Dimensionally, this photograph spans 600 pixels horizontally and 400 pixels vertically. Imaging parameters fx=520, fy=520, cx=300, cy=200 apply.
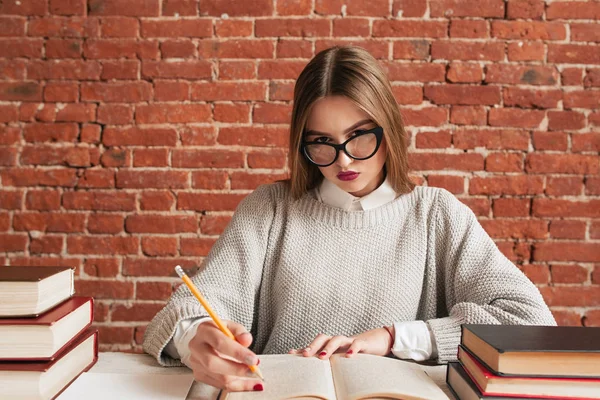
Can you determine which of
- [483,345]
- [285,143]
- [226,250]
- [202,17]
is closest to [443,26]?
[285,143]

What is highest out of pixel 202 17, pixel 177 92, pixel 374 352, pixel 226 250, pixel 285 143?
pixel 202 17

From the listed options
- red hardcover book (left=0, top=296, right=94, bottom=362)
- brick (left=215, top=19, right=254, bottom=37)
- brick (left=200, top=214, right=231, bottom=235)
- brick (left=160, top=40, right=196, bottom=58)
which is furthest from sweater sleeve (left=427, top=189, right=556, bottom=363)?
brick (left=160, top=40, right=196, bottom=58)

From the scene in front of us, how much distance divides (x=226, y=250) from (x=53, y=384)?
0.56 meters

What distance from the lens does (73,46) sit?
1.96 meters

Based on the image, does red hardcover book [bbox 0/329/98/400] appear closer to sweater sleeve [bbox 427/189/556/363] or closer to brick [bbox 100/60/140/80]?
sweater sleeve [bbox 427/189/556/363]

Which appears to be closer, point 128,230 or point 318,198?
point 318,198

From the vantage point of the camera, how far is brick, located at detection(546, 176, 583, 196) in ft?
6.38

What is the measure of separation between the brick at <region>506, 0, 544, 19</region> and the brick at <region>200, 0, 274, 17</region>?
0.88 metres

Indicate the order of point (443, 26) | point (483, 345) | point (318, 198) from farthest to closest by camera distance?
point (443, 26) → point (318, 198) → point (483, 345)

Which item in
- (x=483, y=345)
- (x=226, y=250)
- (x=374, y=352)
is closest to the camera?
(x=483, y=345)

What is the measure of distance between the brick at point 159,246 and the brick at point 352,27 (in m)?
1.00

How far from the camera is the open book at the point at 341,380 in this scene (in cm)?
68

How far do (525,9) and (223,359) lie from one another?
1.76 metres

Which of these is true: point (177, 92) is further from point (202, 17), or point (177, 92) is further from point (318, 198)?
point (318, 198)
